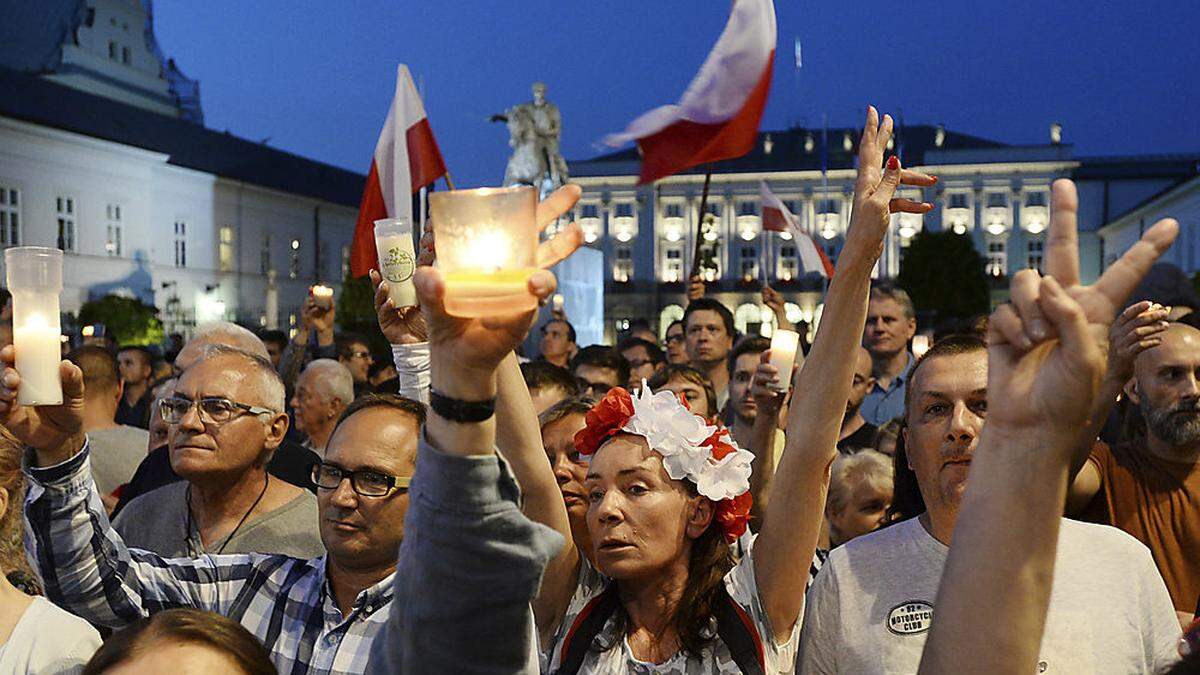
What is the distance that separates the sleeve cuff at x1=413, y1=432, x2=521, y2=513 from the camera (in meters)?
1.61

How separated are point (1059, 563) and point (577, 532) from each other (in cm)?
132

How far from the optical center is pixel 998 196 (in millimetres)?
80938

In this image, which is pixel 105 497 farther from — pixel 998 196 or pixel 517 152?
pixel 998 196

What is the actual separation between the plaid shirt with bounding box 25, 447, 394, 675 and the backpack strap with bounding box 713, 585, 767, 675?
0.76 metres

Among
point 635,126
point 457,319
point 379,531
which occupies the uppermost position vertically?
point 635,126

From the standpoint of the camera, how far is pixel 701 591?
3.09 meters

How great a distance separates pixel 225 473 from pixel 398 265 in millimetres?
924

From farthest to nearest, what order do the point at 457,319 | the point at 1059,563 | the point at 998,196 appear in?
1. the point at 998,196
2. the point at 1059,563
3. the point at 457,319

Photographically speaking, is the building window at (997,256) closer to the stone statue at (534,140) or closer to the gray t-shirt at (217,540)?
the stone statue at (534,140)

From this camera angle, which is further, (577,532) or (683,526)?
(577,532)

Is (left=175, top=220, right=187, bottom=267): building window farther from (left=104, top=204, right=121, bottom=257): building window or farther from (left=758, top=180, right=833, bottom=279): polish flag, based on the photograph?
(left=758, top=180, right=833, bottom=279): polish flag

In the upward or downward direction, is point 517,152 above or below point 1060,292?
above

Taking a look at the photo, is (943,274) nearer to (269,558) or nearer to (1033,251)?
(1033,251)

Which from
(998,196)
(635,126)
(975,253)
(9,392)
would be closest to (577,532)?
(635,126)
